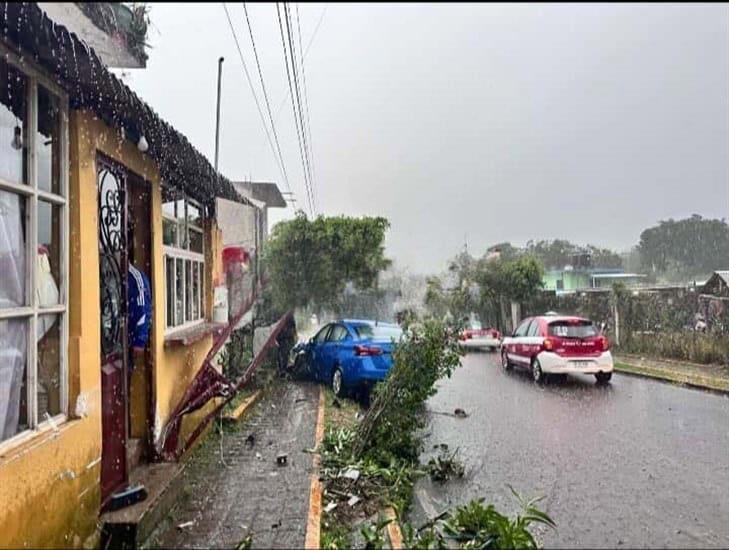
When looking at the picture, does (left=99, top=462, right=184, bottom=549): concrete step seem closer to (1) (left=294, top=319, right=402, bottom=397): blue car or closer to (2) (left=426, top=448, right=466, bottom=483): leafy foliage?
(2) (left=426, top=448, right=466, bottom=483): leafy foliage

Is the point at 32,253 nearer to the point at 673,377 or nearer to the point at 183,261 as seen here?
the point at 183,261

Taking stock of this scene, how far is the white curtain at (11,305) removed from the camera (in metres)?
2.90

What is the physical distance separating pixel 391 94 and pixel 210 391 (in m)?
3.23

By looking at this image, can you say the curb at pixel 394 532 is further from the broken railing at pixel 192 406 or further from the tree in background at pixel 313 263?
the tree in background at pixel 313 263

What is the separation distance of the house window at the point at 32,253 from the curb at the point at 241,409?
139 inches

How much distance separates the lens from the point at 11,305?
297 cm

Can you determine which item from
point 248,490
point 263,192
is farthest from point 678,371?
point 263,192

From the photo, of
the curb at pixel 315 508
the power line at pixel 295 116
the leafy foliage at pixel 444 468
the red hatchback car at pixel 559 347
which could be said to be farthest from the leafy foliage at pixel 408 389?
the power line at pixel 295 116

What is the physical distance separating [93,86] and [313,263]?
6301 millimetres

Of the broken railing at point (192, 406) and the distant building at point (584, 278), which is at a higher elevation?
the distant building at point (584, 278)

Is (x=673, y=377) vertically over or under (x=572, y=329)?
under

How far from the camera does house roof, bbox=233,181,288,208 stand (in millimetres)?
7888

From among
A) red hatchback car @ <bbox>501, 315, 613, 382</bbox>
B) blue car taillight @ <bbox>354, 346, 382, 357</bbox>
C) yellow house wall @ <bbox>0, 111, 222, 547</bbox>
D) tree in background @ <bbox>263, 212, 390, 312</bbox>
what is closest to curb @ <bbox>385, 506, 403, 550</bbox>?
yellow house wall @ <bbox>0, 111, 222, 547</bbox>

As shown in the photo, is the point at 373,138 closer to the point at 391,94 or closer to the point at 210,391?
the point at 391,94
